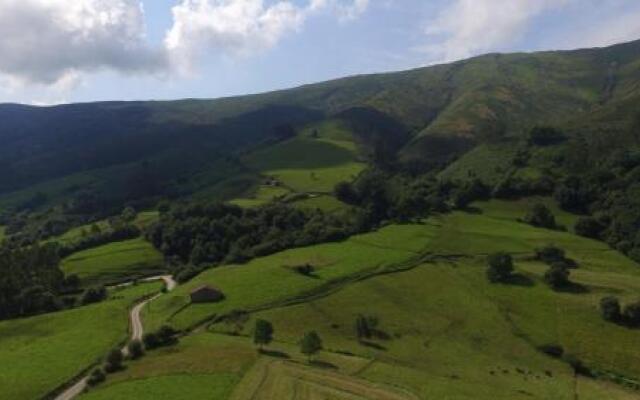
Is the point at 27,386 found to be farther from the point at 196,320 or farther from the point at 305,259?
the point at 305,259

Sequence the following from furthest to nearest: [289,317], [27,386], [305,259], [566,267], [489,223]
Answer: [489,223], [305,259], [566,267], [289,317], [27,386]

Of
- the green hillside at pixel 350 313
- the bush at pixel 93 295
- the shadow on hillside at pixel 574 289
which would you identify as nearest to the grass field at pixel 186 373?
the green hillside at pixel 350 313

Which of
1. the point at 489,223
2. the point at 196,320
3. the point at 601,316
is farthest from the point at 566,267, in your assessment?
the point at 196,320

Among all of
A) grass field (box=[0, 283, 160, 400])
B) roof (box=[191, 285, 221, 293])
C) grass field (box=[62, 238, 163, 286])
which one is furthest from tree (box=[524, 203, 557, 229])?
grass field (box=[0, 283, 160, 400])

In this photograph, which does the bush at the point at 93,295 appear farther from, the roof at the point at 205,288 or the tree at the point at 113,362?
the tree at the point at 113,362

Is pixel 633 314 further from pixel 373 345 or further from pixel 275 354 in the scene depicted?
pixel 275 354

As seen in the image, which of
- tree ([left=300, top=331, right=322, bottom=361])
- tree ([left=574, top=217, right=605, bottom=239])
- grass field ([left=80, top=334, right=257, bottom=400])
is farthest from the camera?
tree ([left=574, top=217, right=605, bottom=239])

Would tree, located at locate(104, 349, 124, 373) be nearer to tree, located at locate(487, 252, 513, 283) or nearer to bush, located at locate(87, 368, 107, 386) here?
bush, located at locate(87, 368, 107, 386)

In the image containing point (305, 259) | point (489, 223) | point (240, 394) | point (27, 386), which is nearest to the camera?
point (240, 394)
